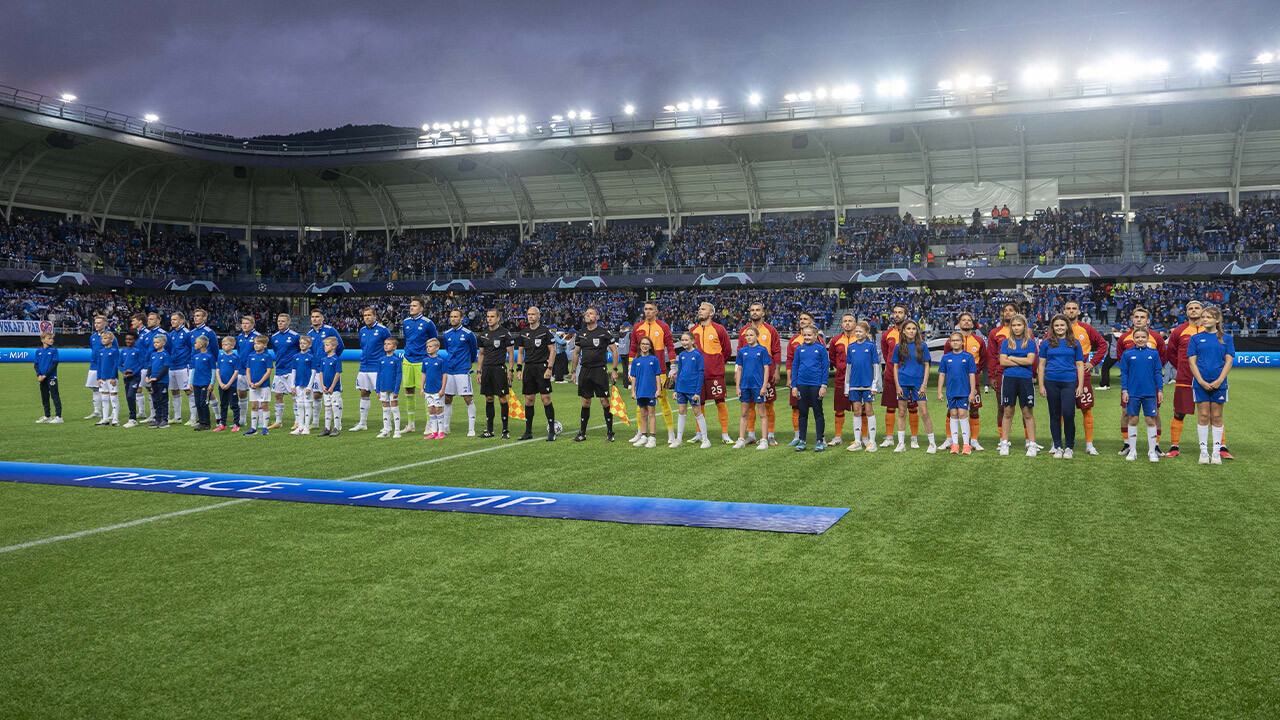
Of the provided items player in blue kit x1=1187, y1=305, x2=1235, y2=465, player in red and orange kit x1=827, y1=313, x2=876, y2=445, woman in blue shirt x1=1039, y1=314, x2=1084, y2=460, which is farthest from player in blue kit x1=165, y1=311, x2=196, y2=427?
player in blue kit x1=1187, y1=305, x2=1235, y2=465

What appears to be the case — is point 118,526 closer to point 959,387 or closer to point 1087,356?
point 959,387

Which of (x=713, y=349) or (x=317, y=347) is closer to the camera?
(x=713, y=349)

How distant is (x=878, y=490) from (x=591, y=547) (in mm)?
3244

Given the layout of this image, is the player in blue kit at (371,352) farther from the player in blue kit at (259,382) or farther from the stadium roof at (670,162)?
the stadium roof at (670,162)

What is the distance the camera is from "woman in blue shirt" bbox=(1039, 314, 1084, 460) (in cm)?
941

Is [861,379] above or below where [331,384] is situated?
below

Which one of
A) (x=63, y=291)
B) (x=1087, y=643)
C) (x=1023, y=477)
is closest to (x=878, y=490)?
(x=1023, y=477)

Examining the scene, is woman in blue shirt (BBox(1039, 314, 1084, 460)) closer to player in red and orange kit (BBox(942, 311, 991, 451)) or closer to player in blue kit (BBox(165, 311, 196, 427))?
player in red and orange kit (BBox(942, 311, 991, 451))

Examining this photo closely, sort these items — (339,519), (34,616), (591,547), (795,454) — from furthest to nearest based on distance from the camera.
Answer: (795,454)
(339,519)
(591,547)
(34,616)

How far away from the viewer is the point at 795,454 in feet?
32.3

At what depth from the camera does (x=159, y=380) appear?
530 inches

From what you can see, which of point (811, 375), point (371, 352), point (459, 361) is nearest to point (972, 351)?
point (811, 375)

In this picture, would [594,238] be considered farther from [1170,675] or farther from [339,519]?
[1170,675]

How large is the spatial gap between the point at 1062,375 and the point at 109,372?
1460cm
